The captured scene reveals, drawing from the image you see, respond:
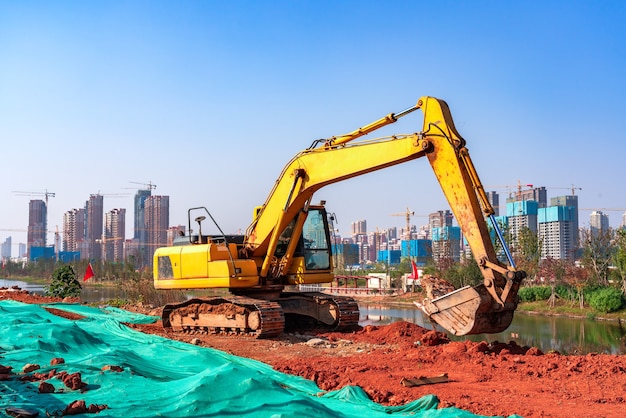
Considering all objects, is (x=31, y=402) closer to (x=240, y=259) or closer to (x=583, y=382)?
(x=583, y=382)

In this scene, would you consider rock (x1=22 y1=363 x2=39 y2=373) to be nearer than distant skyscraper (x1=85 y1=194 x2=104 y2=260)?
Yes

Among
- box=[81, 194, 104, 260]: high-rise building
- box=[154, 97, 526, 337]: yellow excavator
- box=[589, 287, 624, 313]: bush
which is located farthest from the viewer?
box=[81, 194, 104, 260]: high-rise building

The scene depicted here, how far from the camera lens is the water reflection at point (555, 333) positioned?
18.2 metres

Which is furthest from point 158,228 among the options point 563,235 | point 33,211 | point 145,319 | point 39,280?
point 145,319

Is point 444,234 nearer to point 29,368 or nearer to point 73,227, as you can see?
point 29,368

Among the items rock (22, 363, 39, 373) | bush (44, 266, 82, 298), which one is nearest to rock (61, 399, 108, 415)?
rock (22, 363, 39, 373)

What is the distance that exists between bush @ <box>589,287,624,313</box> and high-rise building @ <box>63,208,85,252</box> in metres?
117

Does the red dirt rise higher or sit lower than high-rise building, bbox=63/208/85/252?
lower

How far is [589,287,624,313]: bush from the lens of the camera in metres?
28.4

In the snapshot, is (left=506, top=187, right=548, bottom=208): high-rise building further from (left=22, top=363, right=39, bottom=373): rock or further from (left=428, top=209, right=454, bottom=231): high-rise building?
(left=22, top=363, right=39, bottom=373): rock

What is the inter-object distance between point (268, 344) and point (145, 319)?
547 cm

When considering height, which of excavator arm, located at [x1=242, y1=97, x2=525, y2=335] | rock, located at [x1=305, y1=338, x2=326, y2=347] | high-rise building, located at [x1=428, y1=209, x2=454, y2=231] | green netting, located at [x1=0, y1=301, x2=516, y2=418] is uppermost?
high-rise building, located at [x1=428, y1=209, x2=454, y2=231]

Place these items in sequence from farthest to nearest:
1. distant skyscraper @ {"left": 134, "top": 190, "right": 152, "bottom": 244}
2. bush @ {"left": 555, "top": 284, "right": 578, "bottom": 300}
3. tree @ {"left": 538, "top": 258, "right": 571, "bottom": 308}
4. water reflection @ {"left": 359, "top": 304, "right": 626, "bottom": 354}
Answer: distant skyscraper @ {"left": 134, "top": 190, "right": 152, "bottom": 244} < tree @ {"left": 538, "top": 258, "right": 571, "bottom": 308} < bush @ {"left": 555, "top": 284, "right": 578, "bottom": 300} < water reflection @ {"left": 359, "top": 304, "right": 626, "bottom": 354}

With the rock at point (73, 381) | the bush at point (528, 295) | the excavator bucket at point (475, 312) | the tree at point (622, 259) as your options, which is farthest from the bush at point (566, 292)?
the rock at point (73, 381)
